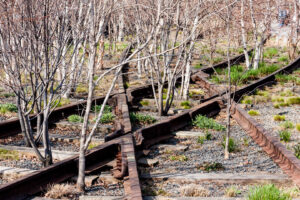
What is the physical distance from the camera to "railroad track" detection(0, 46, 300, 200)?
15.4 ft

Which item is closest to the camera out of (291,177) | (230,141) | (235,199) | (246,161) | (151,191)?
(235,199)

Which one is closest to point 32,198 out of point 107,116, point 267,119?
point 107,116

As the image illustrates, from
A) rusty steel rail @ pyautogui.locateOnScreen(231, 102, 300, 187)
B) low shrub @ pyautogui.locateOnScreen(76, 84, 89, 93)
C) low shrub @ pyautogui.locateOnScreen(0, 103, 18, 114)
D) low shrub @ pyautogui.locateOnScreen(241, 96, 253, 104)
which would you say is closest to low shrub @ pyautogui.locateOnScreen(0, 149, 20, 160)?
low shrub @ pyautogui.locateOnScreen(0, 103, 18, 114)

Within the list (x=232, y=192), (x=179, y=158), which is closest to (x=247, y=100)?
(x=179, y=158)

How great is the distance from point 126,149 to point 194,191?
135cm

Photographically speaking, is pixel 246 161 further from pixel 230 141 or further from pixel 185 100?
pixel 185 100

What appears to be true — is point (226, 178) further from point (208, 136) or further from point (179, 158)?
point (208, 136)

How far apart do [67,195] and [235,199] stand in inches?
73.6

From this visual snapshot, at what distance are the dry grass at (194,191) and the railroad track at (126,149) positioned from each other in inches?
22.0

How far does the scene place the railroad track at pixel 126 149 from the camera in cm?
470

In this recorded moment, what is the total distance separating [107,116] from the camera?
→ 8586mm

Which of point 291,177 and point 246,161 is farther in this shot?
point 246,161

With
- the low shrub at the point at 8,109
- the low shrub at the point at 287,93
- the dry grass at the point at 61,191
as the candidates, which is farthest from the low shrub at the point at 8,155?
the low shrub at the point at 287,93

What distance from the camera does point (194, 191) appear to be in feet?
16.0
